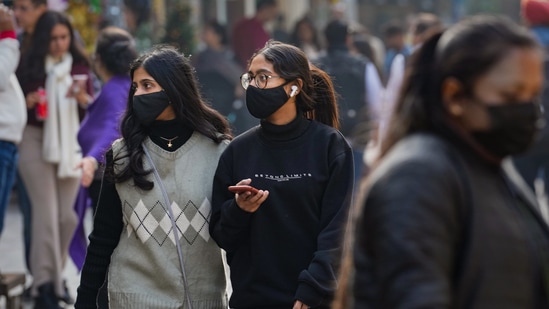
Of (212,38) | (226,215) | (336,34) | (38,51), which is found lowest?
(212,38)

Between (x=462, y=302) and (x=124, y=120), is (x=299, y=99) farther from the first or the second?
(x=462, y=302)

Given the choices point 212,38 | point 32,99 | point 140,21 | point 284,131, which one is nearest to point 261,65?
Result: point 284,131

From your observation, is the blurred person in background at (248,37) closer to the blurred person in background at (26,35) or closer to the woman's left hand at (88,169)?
the blurred person in background at (26,35)

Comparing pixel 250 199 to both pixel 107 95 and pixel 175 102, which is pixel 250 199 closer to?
pixel 175 102

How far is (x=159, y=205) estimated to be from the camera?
185 inches

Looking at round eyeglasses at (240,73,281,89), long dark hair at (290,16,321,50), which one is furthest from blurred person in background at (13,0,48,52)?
long dark hair at (290,16,321,50)

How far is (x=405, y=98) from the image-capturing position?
289cm

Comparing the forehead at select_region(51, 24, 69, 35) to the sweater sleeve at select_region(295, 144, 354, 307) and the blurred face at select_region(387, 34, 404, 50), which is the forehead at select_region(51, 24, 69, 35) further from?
the blurred face at select_region(387, 34, 404, 50)

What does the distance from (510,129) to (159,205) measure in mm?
2254

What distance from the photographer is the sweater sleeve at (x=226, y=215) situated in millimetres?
4453

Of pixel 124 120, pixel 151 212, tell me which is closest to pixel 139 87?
pixel 124 120

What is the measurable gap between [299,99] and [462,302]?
2.24m

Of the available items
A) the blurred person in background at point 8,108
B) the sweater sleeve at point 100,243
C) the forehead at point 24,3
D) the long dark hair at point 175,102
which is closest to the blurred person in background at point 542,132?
the blurred person in background at point 8,108

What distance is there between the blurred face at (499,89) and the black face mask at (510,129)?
1 centimetres
